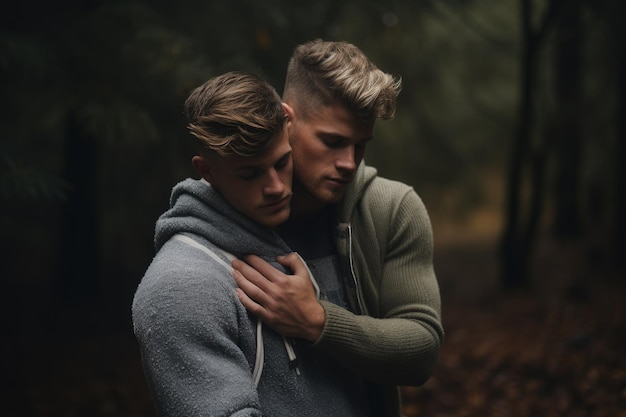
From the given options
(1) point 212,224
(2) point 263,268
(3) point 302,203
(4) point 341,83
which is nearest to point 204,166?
(1) point 212,224

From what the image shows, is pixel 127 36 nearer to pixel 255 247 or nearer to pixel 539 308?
pixel 255 247

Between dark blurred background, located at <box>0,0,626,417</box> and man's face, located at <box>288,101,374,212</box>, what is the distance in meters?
2.32

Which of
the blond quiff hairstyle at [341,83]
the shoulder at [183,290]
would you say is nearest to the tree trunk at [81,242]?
the blond quiff hairstyle at [341,83]

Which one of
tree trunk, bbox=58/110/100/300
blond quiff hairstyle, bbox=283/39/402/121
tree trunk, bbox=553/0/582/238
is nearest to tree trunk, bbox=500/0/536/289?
tree trunk, bbox=553/0/582/238

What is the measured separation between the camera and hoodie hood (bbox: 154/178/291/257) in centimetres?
232

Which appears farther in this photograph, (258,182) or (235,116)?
(258,182)

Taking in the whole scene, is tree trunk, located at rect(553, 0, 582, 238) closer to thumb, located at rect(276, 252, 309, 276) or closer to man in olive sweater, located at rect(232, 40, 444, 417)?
man in olive sweater, located at rect(232, 40, 444, 417)

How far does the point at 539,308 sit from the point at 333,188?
19.4 feet

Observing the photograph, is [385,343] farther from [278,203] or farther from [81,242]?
[81,242]

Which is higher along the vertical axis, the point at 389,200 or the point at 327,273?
the point at 389,200

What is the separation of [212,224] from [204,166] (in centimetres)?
18

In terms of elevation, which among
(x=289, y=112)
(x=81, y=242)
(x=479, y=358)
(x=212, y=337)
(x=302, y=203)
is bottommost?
(x=81, y=242)

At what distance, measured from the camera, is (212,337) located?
208 cm

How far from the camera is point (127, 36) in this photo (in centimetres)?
555
